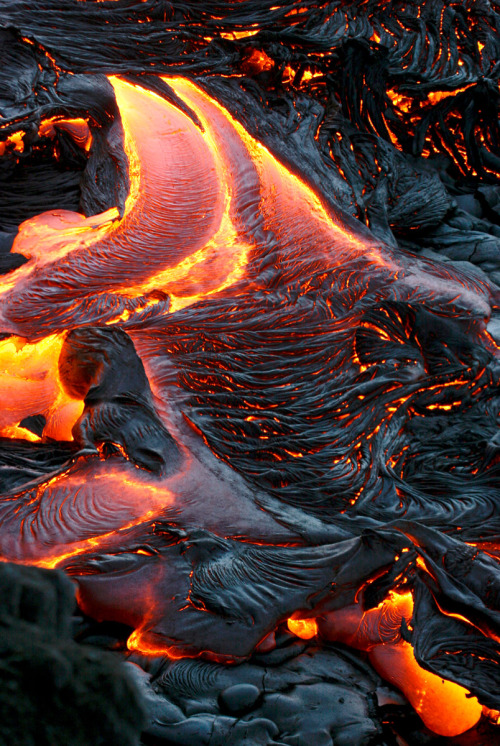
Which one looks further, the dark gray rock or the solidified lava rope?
the solidified lava rope

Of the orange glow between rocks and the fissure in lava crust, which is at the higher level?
the fissure in lava crust

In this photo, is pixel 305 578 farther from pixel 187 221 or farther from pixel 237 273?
pixel 187 221

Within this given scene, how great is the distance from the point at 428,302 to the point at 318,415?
598mm

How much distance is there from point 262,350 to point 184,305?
0.97 ft

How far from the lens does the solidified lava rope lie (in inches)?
47.6

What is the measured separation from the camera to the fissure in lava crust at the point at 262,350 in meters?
1.18

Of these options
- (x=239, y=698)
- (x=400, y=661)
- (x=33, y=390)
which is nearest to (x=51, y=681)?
(x=239, y=698)

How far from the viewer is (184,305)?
1909mm

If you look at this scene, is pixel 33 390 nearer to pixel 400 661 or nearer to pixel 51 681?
pixel 400 661

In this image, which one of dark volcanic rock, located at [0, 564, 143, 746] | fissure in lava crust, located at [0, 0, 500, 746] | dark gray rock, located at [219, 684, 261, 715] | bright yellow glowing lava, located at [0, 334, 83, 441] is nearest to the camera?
dark volcanic rock, located at [0, 564, 143, 746]

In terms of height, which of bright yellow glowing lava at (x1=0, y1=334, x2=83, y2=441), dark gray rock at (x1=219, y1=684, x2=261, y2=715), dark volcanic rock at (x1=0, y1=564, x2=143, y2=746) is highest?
dark volcanic rock at (x1=0, y1=564, x2=143, y2=746)

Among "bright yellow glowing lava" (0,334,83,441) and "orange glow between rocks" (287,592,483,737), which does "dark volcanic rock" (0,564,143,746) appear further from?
"bright yellow glowing lava" (0,334,83,441)

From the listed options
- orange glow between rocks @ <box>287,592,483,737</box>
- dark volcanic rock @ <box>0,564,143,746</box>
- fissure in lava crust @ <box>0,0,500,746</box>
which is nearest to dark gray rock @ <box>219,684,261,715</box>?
fissure in lava crust @ <box>0,0,500,746</box>

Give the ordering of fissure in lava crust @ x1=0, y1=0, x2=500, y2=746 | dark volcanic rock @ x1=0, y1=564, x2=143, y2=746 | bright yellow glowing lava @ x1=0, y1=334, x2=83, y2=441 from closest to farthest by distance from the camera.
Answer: dark volcanic rock @ x1=0, y1=564, x2=143, y2=746, fissure in lava crust @ x1=0, y1=0, x2=500, y2=746, bright yellow glowing lava @ x1=0, y1=334, x2=83, y2=441
